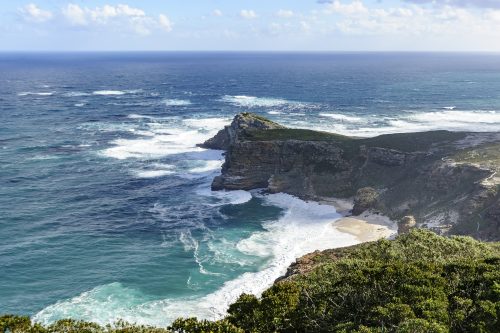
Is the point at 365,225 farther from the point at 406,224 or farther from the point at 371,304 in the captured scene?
the point at 371,304

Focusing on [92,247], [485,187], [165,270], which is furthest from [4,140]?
[485,187]

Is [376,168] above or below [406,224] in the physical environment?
above

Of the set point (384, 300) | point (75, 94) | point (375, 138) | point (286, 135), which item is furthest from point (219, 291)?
point (75, 94)

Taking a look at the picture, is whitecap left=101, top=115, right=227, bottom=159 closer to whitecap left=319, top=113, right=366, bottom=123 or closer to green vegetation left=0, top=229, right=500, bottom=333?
whitecap left=319, top=113, right=366, bottom=123

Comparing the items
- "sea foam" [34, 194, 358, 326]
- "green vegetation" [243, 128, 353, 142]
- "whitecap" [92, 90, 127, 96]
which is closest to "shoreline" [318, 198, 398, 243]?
"sea foam" [34, 194, 358, 326]

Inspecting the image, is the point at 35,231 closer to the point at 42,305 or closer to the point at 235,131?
the point at 42,305

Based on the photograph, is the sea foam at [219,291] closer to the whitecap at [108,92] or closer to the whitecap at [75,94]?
the whitecap at [75,94]
